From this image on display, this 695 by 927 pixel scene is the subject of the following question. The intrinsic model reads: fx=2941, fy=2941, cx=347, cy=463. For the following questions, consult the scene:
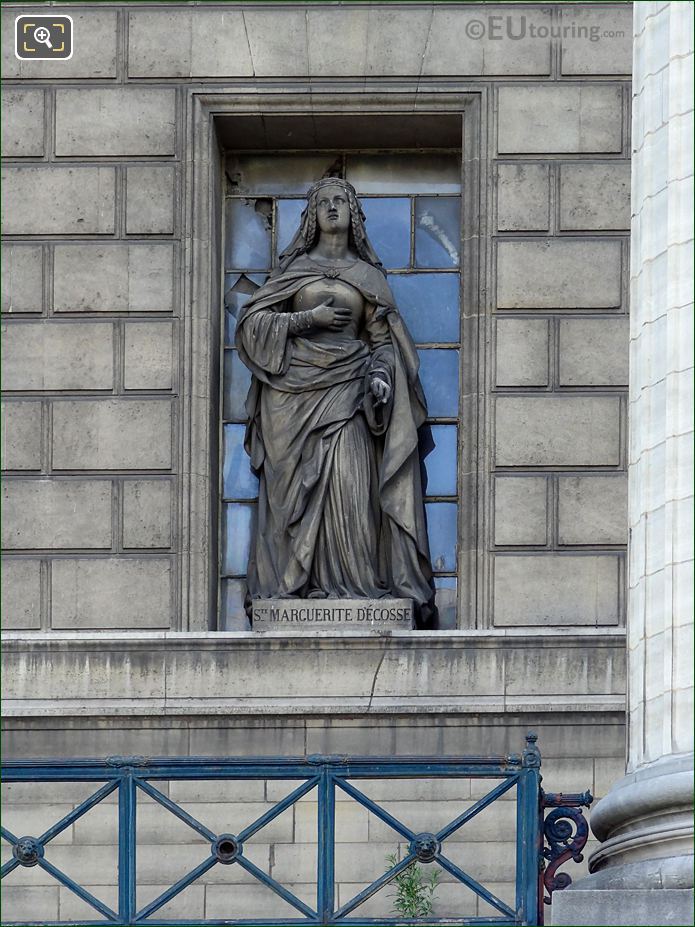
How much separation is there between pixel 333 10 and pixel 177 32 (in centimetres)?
125

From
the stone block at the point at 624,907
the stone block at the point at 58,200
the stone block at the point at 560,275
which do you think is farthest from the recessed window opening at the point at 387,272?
the stone block at the point at 624,907

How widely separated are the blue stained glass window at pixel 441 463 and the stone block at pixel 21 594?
10.3 feet

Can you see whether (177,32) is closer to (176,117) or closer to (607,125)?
(176,117)

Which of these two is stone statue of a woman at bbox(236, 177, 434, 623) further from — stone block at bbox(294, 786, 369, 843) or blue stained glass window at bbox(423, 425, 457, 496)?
stone block at bbox(294, 786, 369, 843)

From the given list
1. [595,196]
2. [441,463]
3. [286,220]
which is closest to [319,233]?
[286,220]

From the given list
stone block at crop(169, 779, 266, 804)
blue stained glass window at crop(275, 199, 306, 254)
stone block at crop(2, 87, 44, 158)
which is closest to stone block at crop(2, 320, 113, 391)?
stone block at crop(2, 87, 44, 158)

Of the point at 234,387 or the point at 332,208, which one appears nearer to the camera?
the point at 332,208

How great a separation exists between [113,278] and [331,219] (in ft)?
5.82

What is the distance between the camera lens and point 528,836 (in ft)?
57.1

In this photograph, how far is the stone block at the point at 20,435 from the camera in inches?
897

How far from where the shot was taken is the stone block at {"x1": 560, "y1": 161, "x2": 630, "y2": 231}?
22.8 metres

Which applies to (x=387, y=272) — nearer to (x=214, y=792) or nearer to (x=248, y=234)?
(x=248, y=234)

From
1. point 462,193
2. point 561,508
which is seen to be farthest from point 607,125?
point 561,508

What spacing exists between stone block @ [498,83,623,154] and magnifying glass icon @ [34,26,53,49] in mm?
3630
